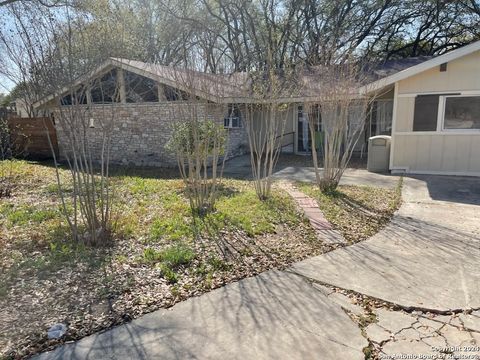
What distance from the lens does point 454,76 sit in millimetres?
8445

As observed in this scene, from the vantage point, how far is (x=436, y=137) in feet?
29.1

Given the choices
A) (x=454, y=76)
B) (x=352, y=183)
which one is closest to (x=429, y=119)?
(x=454, y=76)

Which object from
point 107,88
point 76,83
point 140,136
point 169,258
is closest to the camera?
point 169,258

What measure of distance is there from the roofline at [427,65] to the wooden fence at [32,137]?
1244cm

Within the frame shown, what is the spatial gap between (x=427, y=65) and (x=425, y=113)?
126 centimetres

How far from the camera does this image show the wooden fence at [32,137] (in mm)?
13867

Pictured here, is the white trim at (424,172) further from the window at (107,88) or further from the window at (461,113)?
the window at (107,88)

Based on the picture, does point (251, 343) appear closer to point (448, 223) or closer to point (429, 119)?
point (448, 223)

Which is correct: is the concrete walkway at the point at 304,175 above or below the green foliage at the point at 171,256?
above

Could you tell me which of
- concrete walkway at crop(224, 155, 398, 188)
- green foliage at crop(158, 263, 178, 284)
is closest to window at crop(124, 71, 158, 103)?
concrete walkway at crop(224, 155, 398, 188)

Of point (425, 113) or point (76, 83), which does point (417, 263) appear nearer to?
point (76, 83)

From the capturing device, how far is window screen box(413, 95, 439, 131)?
345 inches

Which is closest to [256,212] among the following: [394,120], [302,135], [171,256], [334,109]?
[171,256]

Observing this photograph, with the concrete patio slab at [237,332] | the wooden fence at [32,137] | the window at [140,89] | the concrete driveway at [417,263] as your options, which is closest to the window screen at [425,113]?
the concrete driveway at [417,263]
